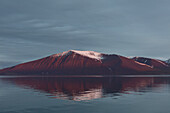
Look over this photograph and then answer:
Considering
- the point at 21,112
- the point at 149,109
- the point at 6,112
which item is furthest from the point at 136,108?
the point at 6,112

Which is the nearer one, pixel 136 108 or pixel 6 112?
pixel 6 112

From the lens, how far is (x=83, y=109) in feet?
92.3

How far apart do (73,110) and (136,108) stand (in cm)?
865

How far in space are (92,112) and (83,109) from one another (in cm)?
200

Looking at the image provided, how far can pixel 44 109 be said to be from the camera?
28.8 meters

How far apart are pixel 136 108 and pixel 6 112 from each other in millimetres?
16984

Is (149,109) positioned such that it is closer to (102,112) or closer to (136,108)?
(136,108)

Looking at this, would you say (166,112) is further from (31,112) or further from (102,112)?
(31,112)

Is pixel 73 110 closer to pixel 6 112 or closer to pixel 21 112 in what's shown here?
pixel 21 112

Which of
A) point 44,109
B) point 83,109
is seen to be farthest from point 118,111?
point 44,109

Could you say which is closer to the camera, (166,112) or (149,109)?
(166,112)

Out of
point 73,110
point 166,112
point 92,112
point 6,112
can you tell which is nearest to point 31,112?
point 6,112

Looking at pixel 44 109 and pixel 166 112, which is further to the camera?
pixel 44 109

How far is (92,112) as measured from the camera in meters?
26.5
